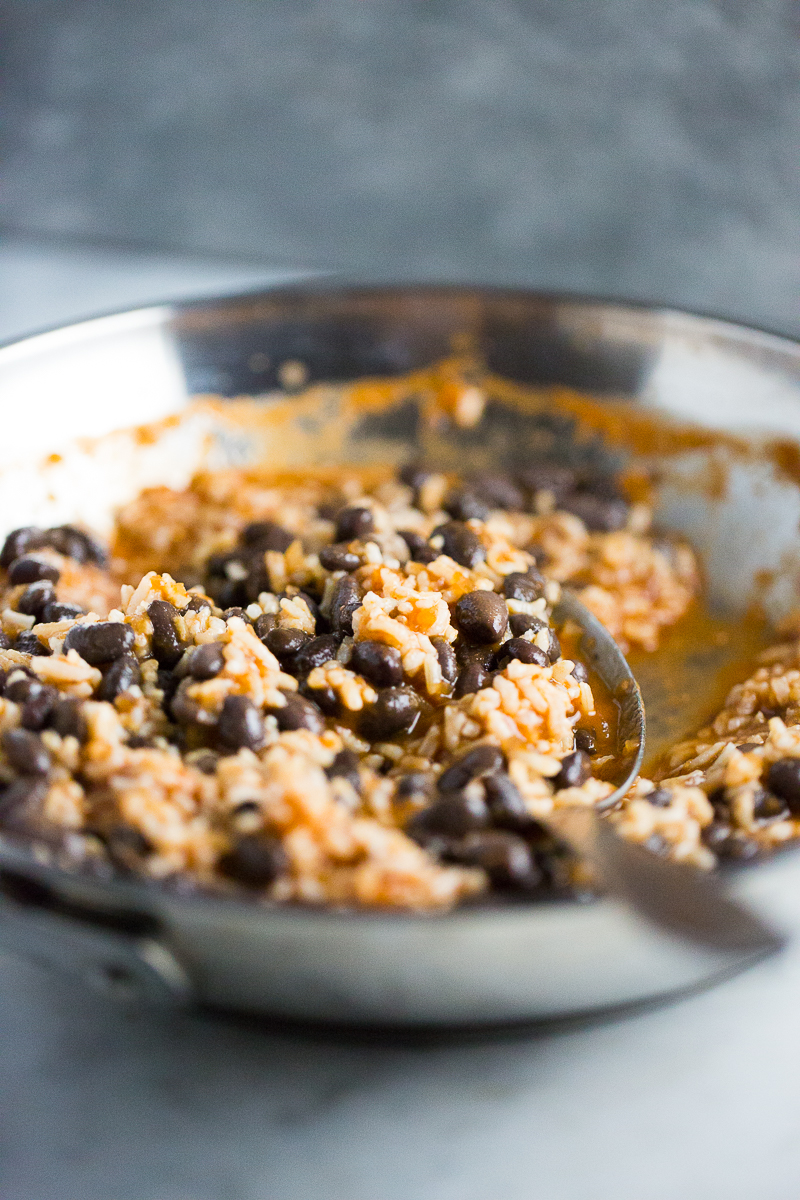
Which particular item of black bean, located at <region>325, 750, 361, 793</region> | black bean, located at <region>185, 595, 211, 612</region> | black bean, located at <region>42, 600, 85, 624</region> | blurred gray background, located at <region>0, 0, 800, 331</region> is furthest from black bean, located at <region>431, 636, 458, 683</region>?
blurred gray background, located at <region>0, 0, 800, 331</region>

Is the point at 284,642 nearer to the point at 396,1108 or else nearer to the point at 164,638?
the point at 164,638

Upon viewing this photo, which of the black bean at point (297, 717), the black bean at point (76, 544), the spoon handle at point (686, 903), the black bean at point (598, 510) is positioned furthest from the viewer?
the black bean at point (598, 510)

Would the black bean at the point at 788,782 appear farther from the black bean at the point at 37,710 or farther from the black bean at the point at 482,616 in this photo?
the black bean at the point at 37,710

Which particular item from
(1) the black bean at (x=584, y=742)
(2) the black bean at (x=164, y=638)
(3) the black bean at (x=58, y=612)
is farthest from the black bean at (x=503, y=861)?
(3) the black bean at (x=58, y=612)

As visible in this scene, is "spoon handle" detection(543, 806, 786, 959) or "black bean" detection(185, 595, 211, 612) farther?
"black bean" detection(185, 595, 211, 612)

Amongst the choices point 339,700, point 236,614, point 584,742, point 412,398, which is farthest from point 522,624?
point 412,398

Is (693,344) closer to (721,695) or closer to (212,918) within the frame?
(721,695)

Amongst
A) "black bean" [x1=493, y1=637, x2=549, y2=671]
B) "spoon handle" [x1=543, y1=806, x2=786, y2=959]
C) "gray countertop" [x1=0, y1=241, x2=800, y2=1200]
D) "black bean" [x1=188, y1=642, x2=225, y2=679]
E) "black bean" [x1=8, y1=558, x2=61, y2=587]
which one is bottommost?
"gray countertop" [x1=0, y1=241, x2=800, y2=1200]

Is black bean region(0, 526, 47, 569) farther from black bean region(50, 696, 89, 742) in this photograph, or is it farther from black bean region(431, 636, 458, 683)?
black bean region(431, 636, 458, 683)
